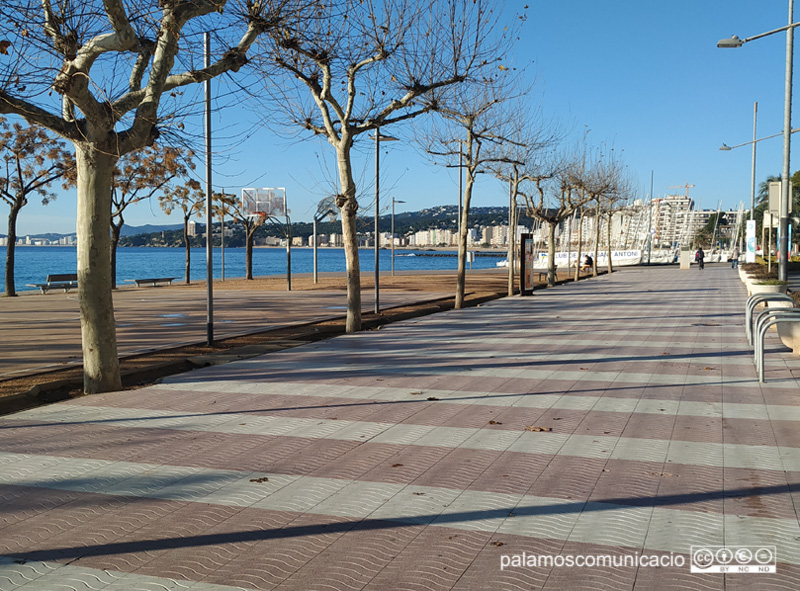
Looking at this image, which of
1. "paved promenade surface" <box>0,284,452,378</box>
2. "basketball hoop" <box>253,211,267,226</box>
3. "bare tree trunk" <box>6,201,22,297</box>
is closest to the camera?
"paved promenade surface" <box>0,284,452,378</box>

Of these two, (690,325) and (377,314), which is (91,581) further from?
(377,314)

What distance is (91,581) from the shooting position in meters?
3.84

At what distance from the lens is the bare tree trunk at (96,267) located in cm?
850

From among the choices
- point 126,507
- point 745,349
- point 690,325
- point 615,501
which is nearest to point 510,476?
point 615,501

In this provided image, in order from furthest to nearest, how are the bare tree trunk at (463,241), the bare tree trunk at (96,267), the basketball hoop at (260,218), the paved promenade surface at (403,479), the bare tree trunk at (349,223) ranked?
the basketball hoop at (260,218), the bare tree trunk at (463,241), the bare tree trunk at (349,223), the bare tree trunk at (96,267), the paved promenade surface at (403,479)

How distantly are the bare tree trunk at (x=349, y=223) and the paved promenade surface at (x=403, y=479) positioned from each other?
5277mm

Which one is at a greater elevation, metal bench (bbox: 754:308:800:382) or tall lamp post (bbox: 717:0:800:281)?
tall lamp post (bbox: 717:0:800:281)

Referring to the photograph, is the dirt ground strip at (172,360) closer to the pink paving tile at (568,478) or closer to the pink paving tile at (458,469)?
the pink paving tile at (458,469)

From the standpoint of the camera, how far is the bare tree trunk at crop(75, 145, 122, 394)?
8500 millimetres

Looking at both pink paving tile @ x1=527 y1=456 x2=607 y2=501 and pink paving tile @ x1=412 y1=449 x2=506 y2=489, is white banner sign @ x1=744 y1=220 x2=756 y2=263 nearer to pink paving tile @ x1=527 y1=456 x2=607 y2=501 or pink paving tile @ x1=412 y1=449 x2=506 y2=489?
pink paving tile @ x1=527 y1=456 x2=607 y2=501

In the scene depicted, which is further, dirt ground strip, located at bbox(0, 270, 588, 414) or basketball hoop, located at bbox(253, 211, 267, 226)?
basketball hoop, located at bbox(253, 211, 267, 226)

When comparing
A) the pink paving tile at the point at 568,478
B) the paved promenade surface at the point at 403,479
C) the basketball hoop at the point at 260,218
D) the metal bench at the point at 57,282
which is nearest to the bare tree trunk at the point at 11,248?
the metal bench at the point at 57,282

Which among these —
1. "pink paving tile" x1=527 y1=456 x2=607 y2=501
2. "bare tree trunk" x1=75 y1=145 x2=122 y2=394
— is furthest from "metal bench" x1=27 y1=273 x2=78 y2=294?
"pink paving tile" x1=527 y1=456 x2=607 y2=501

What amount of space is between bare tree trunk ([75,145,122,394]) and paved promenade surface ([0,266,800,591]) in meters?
0.54
